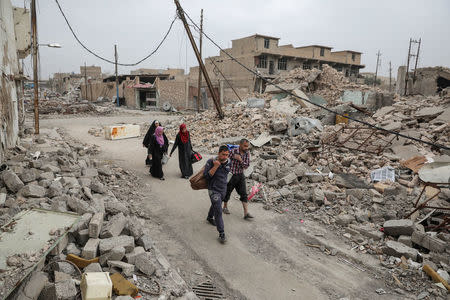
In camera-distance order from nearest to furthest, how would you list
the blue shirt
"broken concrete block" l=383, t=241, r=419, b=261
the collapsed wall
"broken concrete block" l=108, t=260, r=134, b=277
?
1. "broken concrete block" l=108, t=260, r=134, b=277
2. "broken concrete block" l=383, t=241, r=419, b=261
3. the blue shirt
4. the collapsed wall

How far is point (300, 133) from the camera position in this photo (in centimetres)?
1093

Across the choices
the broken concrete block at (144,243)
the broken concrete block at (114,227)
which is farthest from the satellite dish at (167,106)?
the broken concrete block at (144,243)

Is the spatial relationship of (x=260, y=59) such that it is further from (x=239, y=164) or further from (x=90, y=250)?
(x=90, y=250)

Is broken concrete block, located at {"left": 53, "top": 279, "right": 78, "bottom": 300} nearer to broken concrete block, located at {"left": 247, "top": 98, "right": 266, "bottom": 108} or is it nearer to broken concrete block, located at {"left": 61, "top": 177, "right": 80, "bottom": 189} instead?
broken concrete block, located at {"left": 61, "top": 177, "right": 80, "bottom": 189}

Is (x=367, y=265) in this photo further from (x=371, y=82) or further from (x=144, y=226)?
(x=371, y=82)

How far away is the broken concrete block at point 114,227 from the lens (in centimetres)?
353

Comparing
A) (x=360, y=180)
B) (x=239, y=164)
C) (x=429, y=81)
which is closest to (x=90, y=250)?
(x=239, y=164)

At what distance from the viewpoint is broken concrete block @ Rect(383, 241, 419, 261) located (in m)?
4.09

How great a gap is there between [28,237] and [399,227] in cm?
499

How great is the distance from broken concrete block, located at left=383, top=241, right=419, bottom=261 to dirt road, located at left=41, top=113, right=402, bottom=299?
57cm

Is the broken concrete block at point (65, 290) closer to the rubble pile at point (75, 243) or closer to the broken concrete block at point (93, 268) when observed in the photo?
the rubble pile at point (75, 243)

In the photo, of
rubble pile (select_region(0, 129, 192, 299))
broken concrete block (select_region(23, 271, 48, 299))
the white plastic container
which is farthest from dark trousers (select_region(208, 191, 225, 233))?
broken concrete block (select_region(23, 271, 48, 299))

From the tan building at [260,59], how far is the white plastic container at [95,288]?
25.0 metres

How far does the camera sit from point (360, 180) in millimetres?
6793
